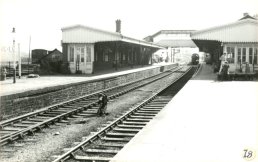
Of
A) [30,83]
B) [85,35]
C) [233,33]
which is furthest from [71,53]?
[233,33]

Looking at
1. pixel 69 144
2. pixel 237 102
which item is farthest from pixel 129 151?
pixel 237 102

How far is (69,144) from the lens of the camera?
782 centimetres

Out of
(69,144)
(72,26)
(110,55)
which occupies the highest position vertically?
(72,26)

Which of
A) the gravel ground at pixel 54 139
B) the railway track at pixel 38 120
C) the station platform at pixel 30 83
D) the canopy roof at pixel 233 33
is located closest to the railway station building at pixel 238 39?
the canopy roof at pixel 233 33

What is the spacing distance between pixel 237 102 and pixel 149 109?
326cm

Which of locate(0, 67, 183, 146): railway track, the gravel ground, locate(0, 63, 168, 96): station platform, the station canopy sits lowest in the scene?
the gravel ground

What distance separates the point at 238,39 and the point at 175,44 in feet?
175

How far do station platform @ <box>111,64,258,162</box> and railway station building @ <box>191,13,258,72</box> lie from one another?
14.0m

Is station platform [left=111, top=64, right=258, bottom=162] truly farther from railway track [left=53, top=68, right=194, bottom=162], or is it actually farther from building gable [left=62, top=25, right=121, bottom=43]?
building gable [left=62, top=25, right=121, bottom=43]

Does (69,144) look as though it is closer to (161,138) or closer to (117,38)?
(161,138)

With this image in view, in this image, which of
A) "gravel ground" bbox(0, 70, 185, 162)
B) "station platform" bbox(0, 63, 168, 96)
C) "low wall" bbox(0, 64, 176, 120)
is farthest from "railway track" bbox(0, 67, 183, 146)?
"station platform" bbox(0, 63, 168, 96)

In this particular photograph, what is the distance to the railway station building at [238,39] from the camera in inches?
1004

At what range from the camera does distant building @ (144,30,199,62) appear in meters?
78.1

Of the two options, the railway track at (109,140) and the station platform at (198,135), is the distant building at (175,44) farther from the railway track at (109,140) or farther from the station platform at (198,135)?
the railway track at (109,140)
